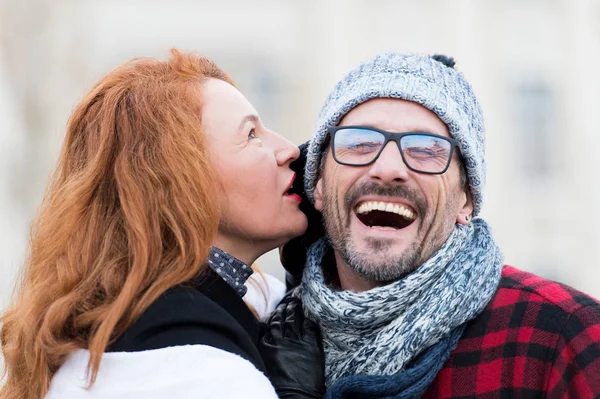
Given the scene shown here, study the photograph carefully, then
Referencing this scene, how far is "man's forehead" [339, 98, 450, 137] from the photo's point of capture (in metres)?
3.08

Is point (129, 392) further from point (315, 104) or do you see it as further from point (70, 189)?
point (315, 104)

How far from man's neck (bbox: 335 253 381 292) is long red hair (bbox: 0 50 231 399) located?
0.52m

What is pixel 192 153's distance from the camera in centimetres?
299

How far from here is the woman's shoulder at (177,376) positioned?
2531 millimetres

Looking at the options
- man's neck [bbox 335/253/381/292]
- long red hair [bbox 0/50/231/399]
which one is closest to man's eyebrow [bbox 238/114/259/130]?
long red hair [bbox 0/50/231/399]

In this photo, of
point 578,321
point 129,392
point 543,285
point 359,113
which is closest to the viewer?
point 129,392

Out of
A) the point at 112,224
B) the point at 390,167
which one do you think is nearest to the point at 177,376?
the point at 112,224

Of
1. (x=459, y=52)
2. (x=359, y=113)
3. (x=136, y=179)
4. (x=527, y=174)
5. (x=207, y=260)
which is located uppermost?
(x=359, y=113)

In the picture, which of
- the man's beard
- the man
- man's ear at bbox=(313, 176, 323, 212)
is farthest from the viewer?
man's ear at bbox=(313, 176, 323, 212)

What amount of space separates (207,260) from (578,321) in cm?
108

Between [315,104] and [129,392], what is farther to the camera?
[315,104]

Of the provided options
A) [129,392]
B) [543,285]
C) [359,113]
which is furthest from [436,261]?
[129,392]

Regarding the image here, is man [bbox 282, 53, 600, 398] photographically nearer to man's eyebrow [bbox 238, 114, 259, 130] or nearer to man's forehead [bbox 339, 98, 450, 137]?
man's forehead [bbox 339, 98, 450, 137]

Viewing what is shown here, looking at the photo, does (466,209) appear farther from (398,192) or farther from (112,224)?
(112,224)
